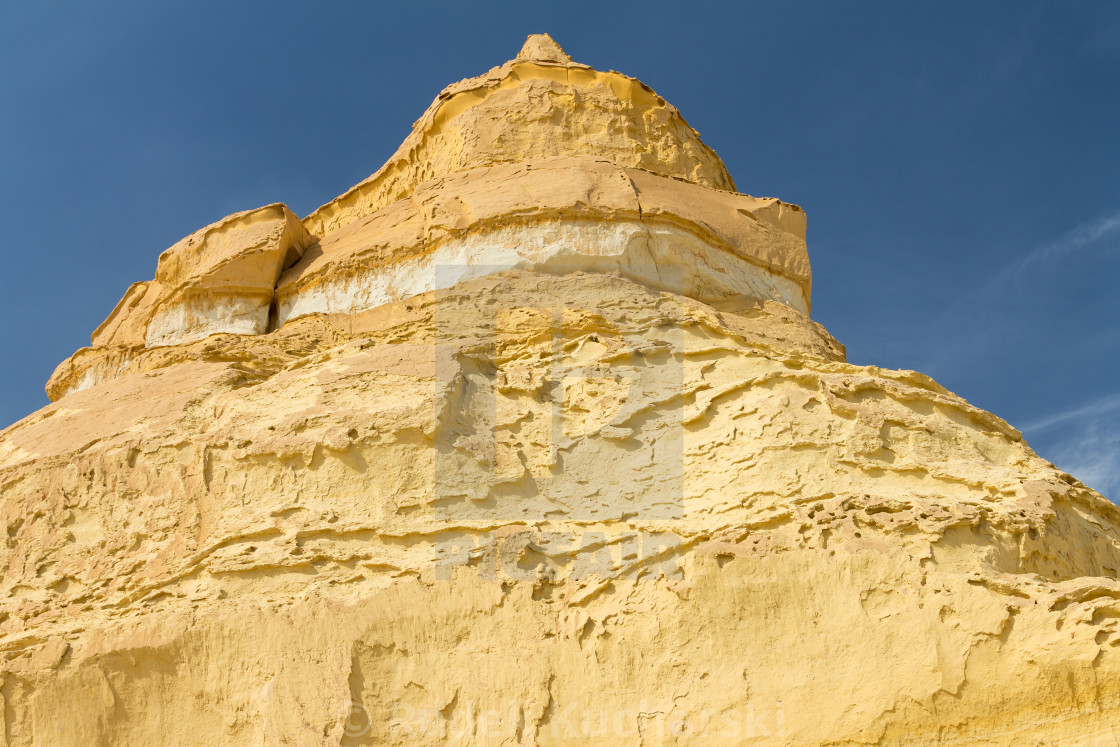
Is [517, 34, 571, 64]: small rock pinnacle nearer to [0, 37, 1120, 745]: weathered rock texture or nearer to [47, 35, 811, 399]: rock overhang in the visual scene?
[47, 35, 811, 399]: rock overhang

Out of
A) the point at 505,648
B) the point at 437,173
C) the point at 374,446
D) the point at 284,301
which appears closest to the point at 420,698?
the point at 505,648

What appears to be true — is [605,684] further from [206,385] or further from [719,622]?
[206,385]

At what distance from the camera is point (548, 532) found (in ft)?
29.1

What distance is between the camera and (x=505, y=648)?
327 inches

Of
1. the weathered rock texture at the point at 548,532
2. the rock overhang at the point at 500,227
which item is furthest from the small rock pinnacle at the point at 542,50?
the weathered rock texture at the point at 548,532

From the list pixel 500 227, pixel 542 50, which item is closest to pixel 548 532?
pixel 500 227

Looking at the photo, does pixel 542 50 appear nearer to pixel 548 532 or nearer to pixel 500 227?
pixel 500 227

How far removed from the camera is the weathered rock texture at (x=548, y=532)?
25.8 ft

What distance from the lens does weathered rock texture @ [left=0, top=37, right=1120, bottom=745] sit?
785 centimetres

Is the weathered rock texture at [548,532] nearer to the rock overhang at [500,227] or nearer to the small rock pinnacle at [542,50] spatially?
the rock overhang at [500,227]

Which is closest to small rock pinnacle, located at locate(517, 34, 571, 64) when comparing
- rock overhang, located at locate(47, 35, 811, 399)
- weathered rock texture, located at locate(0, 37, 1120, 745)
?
rock overhang, located at locate(47, 35, 811, 399)

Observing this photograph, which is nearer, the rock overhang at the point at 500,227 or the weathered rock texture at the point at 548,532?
the weathered rock texture at the point at 548,532

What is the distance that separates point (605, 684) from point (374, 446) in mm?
2635

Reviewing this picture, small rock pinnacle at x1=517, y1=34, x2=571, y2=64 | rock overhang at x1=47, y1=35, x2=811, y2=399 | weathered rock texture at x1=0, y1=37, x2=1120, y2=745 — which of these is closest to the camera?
weathered rock texture at x1=0, y1=37, x2=1120, y2=745
